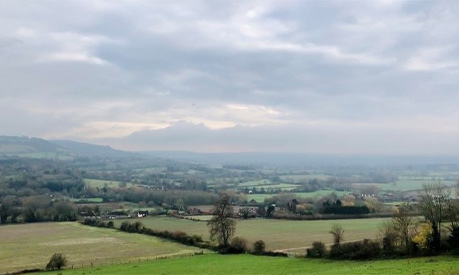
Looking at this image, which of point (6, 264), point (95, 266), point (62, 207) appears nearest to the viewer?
point (95, 266)

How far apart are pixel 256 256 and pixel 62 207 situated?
6902 centimetres

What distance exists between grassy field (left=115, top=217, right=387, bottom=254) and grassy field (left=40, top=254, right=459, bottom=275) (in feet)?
28.5

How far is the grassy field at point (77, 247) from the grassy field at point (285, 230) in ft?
25.7

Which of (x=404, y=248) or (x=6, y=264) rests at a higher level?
(x=404, y=248)

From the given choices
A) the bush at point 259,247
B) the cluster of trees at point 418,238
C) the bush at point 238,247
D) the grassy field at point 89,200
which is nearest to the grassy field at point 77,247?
the bush at point 238,247

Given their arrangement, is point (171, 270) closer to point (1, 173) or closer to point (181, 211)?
point (181, 211)

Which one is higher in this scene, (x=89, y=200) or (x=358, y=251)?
(x=358, y=251)

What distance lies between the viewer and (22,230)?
78500 millimetres

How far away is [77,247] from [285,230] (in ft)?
96.8

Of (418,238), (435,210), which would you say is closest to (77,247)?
(418,238)

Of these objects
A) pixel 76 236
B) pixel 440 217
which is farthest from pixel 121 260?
pixel 440 217

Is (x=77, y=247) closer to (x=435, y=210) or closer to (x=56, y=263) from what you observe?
(x=56, y=263)

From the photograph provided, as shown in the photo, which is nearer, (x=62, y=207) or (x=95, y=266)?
(x=95, y=266)

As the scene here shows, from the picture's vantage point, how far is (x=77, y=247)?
5781 centimetres
